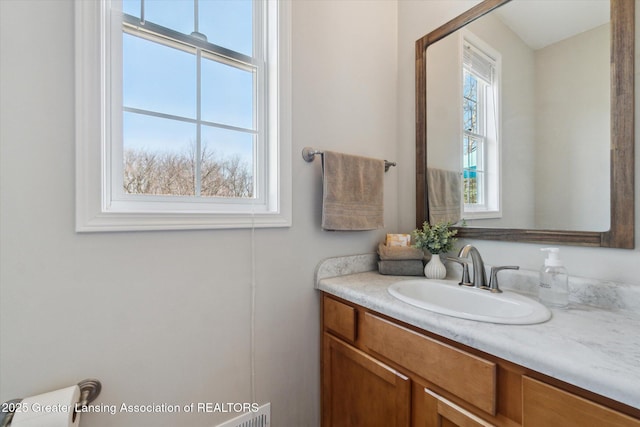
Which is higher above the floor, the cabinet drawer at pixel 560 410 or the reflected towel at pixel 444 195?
the reflected towel at pixel 444 195

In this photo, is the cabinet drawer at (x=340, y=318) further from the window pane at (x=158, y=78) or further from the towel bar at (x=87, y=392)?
the window pane at (x=158, y=78)

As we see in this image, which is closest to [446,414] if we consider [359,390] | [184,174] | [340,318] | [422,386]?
[422,386]

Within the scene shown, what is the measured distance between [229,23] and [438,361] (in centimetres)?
147

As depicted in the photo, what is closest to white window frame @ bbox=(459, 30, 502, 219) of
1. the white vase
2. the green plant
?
the green plant

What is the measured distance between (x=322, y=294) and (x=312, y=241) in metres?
0.25

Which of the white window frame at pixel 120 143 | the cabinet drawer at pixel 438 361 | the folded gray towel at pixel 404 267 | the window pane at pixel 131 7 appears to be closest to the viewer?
the cabinet drawer at pixel 438 361

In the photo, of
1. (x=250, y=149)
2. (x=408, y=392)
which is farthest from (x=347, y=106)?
(x=408, y=392)

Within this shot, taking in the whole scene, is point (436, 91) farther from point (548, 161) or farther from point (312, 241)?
point (312, 241)

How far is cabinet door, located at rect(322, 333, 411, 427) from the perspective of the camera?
0.90 m

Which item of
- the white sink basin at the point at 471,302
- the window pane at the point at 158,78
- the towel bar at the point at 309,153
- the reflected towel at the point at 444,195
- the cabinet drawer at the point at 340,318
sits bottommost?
the cabinet drawer at the point at 340,318

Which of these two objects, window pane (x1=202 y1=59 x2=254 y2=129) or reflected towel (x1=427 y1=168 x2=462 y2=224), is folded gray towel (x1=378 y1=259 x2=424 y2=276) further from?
window pane (x1=202 y1=59 x2=254 y2=129)

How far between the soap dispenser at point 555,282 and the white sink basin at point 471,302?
0.19ft

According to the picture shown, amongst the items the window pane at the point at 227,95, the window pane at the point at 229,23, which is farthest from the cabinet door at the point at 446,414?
the window pane at the point at 229,23

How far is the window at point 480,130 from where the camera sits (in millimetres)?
1189
